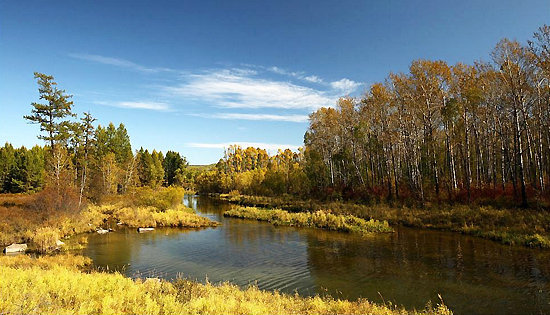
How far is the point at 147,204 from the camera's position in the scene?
3850 centimetres

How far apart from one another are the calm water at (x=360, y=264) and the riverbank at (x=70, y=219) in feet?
8.87

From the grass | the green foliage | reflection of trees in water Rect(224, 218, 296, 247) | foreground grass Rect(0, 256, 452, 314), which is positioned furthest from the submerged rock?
the green foliage

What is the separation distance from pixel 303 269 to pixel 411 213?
17841mm

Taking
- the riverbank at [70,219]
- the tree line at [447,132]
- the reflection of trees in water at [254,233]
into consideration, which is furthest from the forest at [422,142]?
the reflection of trees in water at [254,233]

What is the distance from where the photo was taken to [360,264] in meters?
16.3

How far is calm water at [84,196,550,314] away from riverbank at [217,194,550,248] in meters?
1.43

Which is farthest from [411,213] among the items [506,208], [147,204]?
[147,204]

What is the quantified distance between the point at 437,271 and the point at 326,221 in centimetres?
1499

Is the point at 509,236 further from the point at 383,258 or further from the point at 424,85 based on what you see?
the point at 424,85

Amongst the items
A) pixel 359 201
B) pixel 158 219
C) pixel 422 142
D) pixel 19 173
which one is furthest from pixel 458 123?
pixel 19 173

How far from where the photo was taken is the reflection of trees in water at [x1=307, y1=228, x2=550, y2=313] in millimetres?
11336

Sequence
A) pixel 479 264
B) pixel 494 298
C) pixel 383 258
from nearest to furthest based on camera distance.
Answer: pixel 494 298
pixel 479 264
pixel 383 258

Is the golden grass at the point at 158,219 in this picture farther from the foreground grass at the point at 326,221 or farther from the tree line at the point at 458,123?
the tree line at the point at 458,123

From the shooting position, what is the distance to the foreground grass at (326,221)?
85.8 feet
